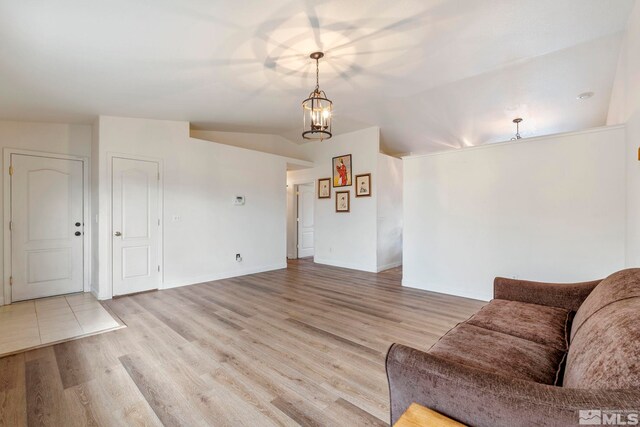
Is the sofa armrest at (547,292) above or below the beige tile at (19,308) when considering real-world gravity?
above

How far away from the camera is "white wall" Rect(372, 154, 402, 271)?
5949mm

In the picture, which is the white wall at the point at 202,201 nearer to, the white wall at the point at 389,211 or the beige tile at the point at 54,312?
the beige tile at the point at 54,312

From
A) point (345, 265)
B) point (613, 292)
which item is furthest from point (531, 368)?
point (345, 265)

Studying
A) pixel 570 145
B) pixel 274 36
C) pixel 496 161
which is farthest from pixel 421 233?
pixel 274 36

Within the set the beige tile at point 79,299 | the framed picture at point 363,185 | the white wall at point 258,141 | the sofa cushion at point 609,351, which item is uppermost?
the white wall at point 258,141

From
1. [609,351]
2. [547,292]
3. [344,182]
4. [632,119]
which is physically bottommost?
[547,292]

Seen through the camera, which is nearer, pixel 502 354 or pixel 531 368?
pixel 531 368

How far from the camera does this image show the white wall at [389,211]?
595 cm

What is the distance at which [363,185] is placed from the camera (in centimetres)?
600

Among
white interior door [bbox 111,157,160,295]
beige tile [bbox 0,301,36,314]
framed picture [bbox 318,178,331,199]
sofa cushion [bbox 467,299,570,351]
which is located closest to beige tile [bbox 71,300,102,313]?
white interior door [bbox 111,157,160,295]

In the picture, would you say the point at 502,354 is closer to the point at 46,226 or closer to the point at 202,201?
the point at 202,201

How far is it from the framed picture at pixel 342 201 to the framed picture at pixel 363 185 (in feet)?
0.95

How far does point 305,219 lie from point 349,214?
6.10ft

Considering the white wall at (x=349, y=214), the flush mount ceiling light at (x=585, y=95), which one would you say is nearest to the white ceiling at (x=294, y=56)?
the flush mount ceiling light at (x=585, y=95)
